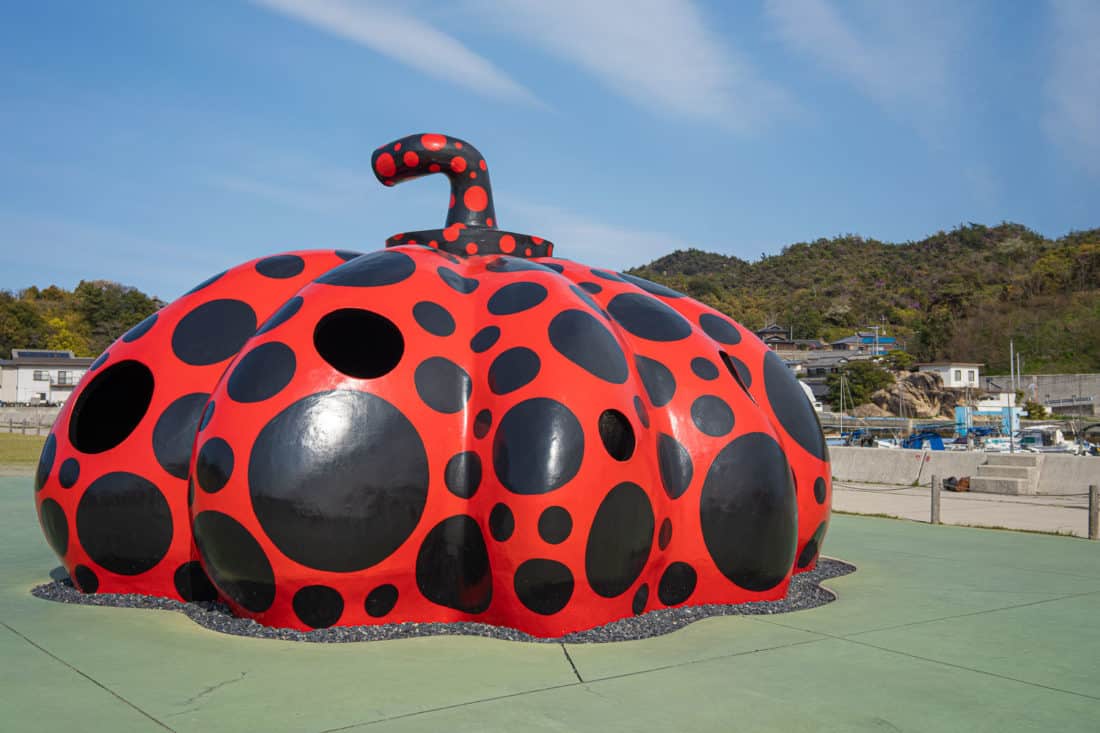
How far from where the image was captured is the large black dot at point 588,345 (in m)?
7.55

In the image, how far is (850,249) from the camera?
178250 millimetres

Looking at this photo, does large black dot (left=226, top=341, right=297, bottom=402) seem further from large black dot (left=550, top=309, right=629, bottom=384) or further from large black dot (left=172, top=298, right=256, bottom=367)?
large black dot (left=550, top=309, right=629, bottom=384)

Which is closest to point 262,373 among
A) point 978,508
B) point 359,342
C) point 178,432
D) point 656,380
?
point 359,342

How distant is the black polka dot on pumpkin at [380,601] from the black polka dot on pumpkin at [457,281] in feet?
8.95

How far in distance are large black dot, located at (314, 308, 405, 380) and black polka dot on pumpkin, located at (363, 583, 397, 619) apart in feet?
5.50

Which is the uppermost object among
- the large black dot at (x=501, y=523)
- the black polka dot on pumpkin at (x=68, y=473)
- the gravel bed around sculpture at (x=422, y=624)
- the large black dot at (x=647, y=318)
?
the large black dot at (x=647, y=318)

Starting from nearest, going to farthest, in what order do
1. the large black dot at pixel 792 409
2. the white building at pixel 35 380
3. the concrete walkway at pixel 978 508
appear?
1. the large black dot at pixel 792 409
2. the concrete walkway at pixel 978 508
3. the white building at pixel 35 380

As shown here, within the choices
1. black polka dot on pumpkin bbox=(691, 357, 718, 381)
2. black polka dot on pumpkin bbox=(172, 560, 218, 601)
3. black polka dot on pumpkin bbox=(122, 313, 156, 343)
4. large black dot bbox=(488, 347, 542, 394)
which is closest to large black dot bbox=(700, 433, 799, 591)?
black polka dot on pumpkin bbox=(691, 357, 718, 381)

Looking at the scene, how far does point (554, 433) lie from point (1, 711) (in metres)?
3.90

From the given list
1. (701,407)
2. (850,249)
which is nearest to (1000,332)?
(850,249)

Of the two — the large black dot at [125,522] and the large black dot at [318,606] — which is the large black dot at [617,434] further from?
the large black dot at [125,522]

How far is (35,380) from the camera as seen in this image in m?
84.5

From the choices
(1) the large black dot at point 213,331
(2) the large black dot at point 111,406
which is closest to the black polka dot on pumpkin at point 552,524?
(1) the large black dot at point 213,331

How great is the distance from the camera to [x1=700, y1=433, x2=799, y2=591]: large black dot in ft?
26.6
